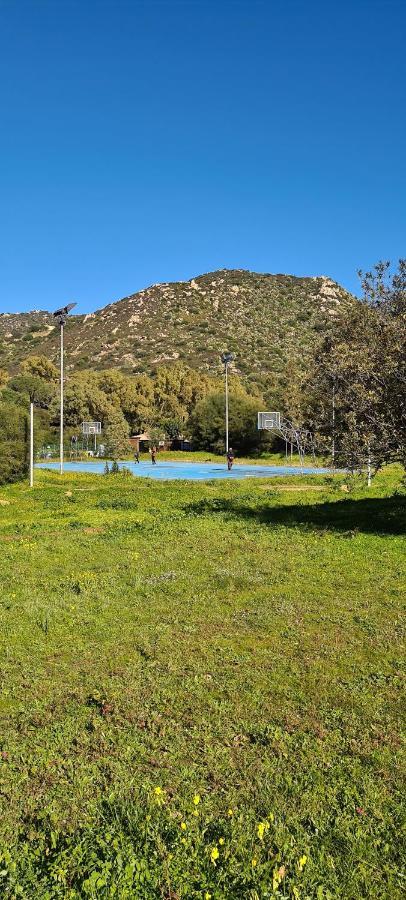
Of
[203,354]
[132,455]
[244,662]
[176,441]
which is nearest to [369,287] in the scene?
[244,662]

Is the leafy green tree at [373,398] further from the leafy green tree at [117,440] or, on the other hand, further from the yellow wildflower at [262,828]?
the leafy green tree at [117,440]

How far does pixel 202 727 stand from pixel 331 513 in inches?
458

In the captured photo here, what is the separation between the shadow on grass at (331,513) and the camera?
13430 millimetres

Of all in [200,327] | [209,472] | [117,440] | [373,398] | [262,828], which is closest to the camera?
[262,828]

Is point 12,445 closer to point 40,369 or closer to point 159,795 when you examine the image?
point 159,795

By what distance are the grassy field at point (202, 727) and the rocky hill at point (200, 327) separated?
215ft

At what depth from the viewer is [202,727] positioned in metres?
4.47

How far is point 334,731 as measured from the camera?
14.4 feet

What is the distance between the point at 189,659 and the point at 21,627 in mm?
2105

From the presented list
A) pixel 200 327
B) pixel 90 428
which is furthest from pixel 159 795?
pixel 200 327

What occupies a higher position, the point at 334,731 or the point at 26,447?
the point at 26,447

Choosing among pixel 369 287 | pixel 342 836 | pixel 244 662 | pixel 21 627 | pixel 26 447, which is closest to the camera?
pixel 342 836

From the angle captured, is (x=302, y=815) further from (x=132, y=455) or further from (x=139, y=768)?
(x=132, y=455)

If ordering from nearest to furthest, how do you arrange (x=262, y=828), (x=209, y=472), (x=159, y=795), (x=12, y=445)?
(x=262, y=828) → (x=159, y=795) → (x=12, y=445) → (x=209, y=472)
